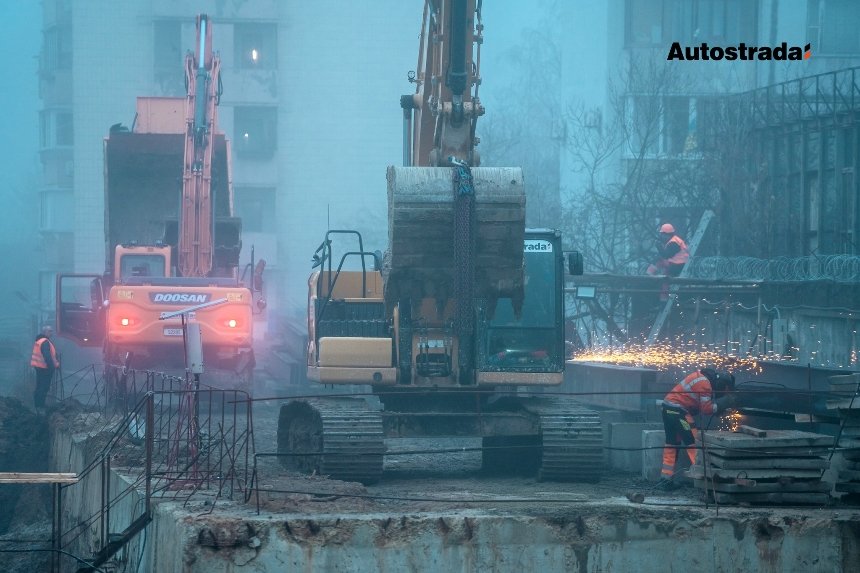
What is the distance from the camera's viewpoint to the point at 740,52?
3466 cm

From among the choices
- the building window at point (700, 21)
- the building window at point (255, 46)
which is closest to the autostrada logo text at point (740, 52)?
the building window at point (700, 21)

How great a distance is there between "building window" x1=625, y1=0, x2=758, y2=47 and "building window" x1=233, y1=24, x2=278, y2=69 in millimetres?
17801

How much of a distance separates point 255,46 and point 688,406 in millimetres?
38238

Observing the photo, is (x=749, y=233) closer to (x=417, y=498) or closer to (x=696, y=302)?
(x=696, y=302)

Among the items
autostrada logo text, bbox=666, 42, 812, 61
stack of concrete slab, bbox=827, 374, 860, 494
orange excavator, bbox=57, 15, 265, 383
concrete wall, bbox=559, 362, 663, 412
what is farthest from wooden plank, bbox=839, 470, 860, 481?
autostrada logo text, bbox=666, 42, 812, 61

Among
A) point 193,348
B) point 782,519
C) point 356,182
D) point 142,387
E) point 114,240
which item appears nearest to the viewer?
point 782,519

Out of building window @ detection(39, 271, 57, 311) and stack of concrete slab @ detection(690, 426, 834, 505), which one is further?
building window @ detection(39, 271, 57, 311)

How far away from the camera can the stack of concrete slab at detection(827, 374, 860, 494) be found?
1095 cm

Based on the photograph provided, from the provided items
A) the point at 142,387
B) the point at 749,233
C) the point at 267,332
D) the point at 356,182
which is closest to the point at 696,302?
the point at 749,233

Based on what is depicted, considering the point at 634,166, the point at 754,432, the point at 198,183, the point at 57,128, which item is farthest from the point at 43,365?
the point at 57,128

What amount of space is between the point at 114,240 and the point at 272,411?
5.07 meters

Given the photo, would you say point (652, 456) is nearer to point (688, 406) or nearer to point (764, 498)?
point (688, 406)

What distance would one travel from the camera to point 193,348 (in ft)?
39.5

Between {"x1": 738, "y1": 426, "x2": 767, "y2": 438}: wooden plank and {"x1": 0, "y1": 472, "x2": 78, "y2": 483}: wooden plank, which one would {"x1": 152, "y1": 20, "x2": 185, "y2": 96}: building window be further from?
{"x1": 738, "y1": 426, "x2": 767, "y2": 438}: wooden plank
